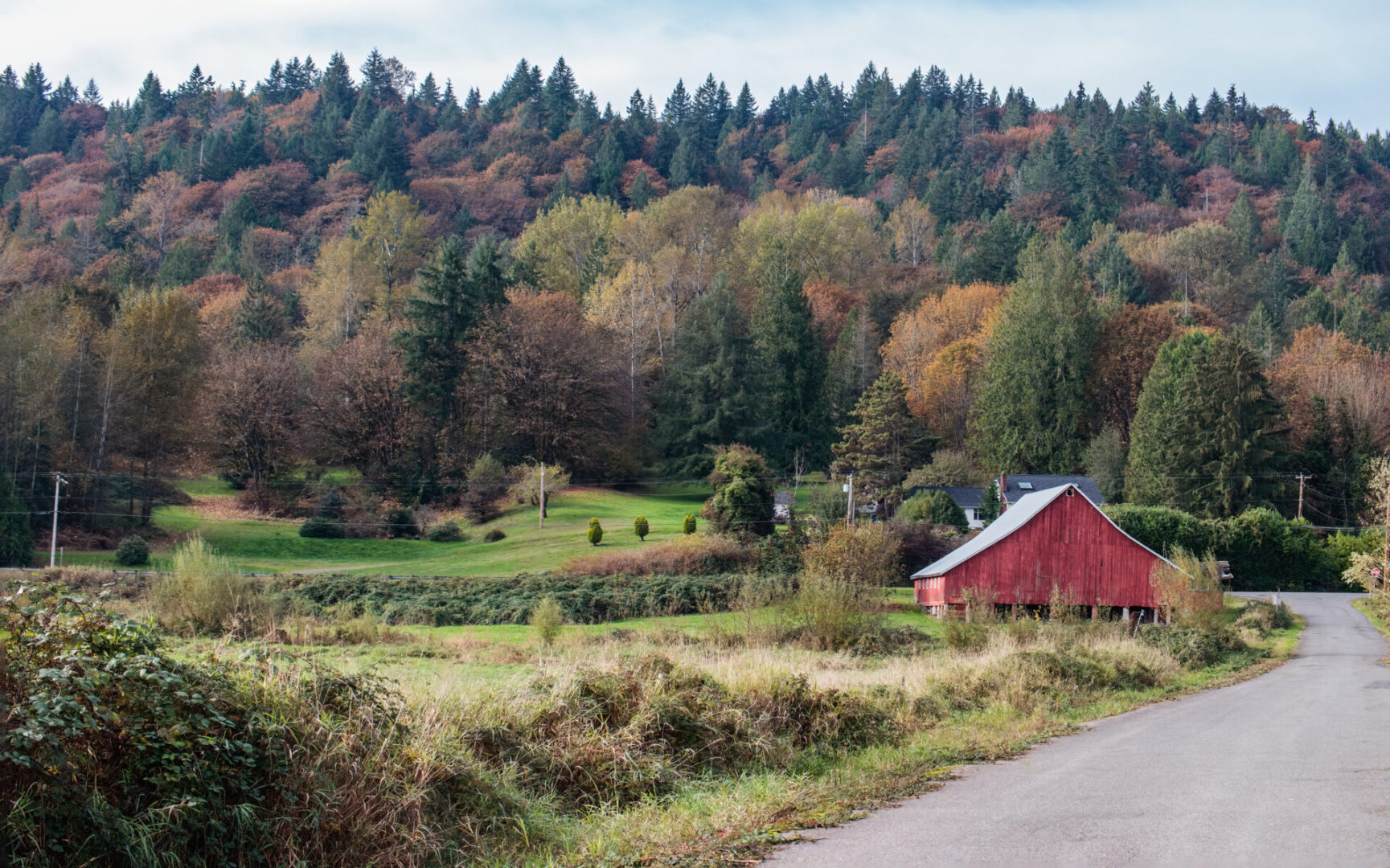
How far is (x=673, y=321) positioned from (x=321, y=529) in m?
32.3

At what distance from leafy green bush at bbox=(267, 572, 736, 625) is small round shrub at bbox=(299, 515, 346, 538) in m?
14.5

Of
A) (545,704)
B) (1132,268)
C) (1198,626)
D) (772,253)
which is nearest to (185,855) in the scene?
(545,704)

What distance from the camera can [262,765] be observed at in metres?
7.44

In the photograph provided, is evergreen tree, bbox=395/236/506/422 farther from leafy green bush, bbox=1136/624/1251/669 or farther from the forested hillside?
leafy green bush, bbox=1136/624/1251/669

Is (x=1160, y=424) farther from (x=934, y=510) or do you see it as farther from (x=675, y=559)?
(x=675, y=559)

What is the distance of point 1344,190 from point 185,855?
14753 centimetres

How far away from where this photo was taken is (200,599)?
24.5 metres

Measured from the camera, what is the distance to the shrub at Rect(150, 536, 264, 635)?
79.0 ft

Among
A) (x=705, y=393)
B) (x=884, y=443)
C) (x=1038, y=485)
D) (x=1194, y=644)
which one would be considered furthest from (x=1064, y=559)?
(x=705, y=393)

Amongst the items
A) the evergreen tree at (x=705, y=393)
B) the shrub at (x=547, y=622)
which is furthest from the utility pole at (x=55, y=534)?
the evergreen tree at (x=705, y=393)

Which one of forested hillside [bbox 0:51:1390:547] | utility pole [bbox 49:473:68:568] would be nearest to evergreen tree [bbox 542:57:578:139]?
forested hillside [bbox 0:51:1390:547]

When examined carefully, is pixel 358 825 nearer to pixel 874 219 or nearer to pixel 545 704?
pixel 545 704

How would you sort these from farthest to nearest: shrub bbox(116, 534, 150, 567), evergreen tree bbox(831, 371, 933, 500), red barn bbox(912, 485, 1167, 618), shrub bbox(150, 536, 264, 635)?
evergreen tree bbox(831, 371, 933, 500)
shrub bbox(116, 534, 150, 567)
red barn bbox(912, 485, 1167, 618)
shrub bbox(150, 536, 264, 635)

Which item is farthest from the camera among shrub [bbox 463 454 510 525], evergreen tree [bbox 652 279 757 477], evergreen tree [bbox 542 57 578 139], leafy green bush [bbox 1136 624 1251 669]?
evergreen tree [bbox 542 57 578 139]
